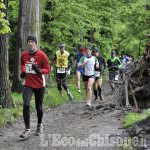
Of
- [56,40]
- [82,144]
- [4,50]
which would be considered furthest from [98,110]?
[56,40]

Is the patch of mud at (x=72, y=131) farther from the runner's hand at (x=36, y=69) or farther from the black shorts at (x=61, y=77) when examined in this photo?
the black shorts at (x=61, y=77)

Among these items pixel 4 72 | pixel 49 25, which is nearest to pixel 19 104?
pixel 4 72

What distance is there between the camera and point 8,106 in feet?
30.9

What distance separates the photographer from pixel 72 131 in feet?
24.5

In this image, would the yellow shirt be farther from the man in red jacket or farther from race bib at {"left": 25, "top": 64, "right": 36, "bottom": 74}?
race bib at {"left": 25, "top": 64, "right": 36, "bottom": 74}

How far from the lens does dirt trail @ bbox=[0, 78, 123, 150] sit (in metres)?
6.14

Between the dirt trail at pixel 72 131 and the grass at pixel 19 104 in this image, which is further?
the grass at pixel 19 104

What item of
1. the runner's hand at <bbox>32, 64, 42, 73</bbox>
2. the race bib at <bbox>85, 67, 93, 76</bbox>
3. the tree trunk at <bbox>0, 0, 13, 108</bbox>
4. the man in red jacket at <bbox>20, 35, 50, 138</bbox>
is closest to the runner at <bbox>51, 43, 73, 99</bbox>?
the race bib at <bbox>85, 67, 93, 76</bbox>

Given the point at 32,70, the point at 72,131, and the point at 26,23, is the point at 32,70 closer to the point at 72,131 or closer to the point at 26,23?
the point at 72,131

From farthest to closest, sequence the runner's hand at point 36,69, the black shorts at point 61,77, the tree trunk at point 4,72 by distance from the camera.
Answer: the black shorts at point 61,77 < the tree trunk at point 4,72 < the runner's hand at point 36,69

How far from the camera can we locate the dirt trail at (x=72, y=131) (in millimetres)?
6143

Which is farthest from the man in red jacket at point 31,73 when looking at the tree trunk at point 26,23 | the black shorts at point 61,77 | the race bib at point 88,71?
the black shorts at point 61,77

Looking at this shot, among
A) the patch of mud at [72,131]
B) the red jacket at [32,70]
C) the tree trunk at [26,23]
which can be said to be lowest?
the patch of mud at [72,131]

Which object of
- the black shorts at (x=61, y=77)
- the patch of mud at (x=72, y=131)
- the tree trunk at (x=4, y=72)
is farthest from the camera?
the black shorts at (x=61, y=77)
